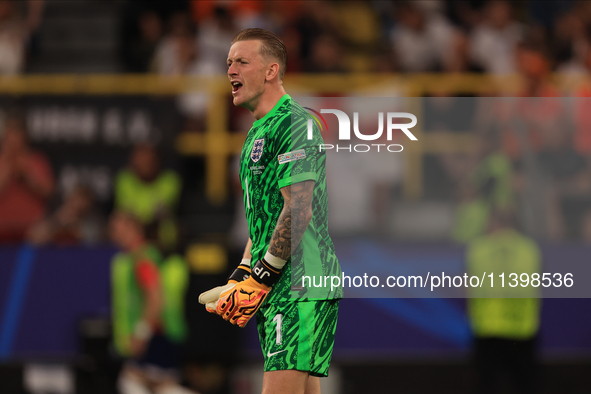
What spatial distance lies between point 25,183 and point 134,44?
10.1 feet

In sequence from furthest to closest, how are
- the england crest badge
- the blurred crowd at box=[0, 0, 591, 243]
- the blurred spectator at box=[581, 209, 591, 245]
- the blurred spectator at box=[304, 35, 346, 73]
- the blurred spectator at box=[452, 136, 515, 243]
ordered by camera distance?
the blurred spectator at box=[304, 35, 346, 73] → the blurred spectator at box=[581, 209, 591, 245] → the blurred crowd at box=[0, 0, 591, 243] → the blurred spectator at box=[452, 136, 515, 243] → the england crest badge

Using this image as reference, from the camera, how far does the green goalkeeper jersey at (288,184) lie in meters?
3.90

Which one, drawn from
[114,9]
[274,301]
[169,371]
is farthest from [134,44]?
[274,301]

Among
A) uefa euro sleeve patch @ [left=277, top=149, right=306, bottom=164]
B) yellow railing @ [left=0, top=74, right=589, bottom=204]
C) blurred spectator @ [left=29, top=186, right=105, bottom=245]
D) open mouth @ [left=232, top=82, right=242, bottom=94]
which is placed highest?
yellow railing @ [left=0, top=74, right=589, bottom=204]

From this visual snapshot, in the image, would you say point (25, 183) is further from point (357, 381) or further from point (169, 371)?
point (357, 381)

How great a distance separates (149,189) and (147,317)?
1.59m

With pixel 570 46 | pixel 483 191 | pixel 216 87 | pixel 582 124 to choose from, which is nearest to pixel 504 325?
pixel 483 191

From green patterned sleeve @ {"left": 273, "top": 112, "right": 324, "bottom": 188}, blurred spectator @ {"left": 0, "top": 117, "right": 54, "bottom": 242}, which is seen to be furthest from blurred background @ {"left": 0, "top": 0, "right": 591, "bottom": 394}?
green patterned sleeve @ {"left": 273, "top": 112, "right": 324, "bottom": 188}

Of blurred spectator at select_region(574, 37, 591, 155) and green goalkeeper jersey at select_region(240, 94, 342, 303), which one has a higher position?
blurred spectator at select_region(574, 37, 591, 155)

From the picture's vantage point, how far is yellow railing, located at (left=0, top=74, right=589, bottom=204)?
1000 centimetres

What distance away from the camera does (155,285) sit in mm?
8836

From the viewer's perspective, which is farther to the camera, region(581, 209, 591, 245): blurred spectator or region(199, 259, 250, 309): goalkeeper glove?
region(581, 209, 591, 245): blurred spectator

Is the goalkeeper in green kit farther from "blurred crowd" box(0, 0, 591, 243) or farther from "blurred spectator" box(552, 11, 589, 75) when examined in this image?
"blurred spectator" box(552, 11, 589, 75)

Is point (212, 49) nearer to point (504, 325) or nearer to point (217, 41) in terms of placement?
point (217, 41)
